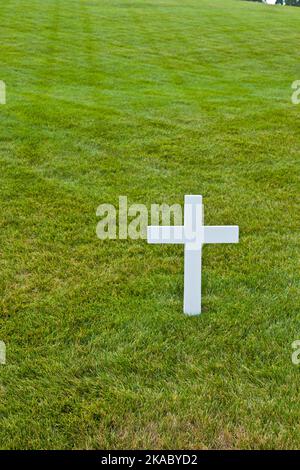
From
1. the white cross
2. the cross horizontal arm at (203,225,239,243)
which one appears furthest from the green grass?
the cross horizontal arm at (203,225,239,243)

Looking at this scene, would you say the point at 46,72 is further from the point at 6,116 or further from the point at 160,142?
the point at 160,142

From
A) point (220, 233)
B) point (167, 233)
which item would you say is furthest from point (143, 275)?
point (220, 233)

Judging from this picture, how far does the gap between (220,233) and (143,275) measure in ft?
3.44

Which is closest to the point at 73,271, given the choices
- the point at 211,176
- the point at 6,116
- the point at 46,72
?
the point at 211,176

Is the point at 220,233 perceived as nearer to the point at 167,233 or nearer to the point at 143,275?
the point at 167,233

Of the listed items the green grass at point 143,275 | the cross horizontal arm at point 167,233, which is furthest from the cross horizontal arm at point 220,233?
the green grass at point 143,275

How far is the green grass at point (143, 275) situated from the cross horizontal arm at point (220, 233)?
599mm

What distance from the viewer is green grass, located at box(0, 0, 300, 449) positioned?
9.75 ft

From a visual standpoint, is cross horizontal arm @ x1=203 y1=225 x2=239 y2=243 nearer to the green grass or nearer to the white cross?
the white cross

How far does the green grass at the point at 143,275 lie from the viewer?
117 inches

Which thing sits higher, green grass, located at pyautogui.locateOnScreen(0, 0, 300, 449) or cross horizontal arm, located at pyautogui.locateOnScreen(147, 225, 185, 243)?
cross horizontal arm, located at pyautogui.locateOnScreen(147, 225, 185, 243)

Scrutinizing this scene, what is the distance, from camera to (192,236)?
3752 millimetres

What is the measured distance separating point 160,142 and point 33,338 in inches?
220

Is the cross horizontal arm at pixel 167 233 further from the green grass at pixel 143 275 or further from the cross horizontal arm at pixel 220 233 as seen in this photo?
the green grass at pixel 143 275
